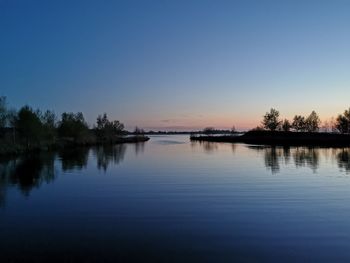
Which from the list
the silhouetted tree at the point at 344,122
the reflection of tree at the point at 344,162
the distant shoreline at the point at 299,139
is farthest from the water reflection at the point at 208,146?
the silhouetted tree at the point at 344,122

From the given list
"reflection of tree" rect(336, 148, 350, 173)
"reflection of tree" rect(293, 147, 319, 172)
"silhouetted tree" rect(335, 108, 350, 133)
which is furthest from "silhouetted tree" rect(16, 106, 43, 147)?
"silhouetted tree" rect(335, 108, 350, 133)

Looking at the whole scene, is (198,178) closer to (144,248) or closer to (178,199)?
(178,199)

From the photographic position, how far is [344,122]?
458 feet

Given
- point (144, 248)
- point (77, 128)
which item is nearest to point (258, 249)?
point (144, 248)

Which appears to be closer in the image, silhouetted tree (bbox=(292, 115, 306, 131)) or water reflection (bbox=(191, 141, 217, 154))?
water reflection (bbox=(191, 141, 217, 154))

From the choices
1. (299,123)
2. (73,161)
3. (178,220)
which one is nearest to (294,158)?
(73,161)

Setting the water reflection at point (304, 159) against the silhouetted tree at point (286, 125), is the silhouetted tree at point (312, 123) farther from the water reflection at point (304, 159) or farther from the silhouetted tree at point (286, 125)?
the water reflection at point (304, 159)

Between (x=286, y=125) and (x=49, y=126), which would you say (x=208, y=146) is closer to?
(x=49, y=126)

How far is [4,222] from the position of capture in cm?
1708

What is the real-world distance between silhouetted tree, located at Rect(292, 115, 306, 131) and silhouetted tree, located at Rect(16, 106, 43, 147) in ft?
382

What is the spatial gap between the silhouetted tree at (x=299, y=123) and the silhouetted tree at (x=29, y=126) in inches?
4580

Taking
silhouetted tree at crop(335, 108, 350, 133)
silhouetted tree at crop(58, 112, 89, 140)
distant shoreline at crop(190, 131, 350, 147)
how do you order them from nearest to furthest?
1. distant shoreline at crop(190, 131, 350, 147)
2. silhouetted tree at crop(58, 112, 89, 140)
3. silhouetted tree at crop(335, 108, 350, 133)

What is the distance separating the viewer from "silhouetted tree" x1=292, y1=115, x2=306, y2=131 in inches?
6648

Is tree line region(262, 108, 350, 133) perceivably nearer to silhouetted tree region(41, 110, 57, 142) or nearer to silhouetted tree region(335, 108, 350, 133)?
silhouetted tree region(335, 108, 350, 133)
